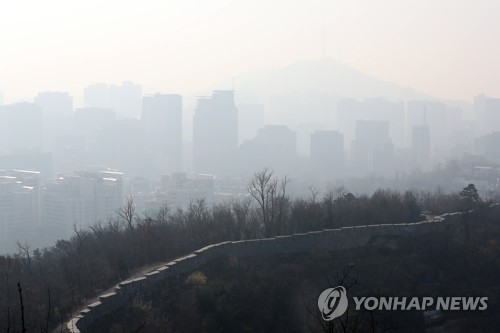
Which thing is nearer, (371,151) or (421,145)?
(371,151)

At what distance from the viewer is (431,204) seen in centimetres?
1445

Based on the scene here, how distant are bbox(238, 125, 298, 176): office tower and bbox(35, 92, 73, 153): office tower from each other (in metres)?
12.8

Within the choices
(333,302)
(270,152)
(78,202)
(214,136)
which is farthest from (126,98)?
(333,302)

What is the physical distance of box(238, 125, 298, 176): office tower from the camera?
159 feet

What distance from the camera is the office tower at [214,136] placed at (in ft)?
166

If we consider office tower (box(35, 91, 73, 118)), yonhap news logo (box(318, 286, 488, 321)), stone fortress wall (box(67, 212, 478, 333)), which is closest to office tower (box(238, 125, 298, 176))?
office tower (box(35, 91, 73, 118))

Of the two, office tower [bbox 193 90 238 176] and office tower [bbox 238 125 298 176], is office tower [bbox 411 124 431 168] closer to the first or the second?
office tower [bbox 238 125 298 176]

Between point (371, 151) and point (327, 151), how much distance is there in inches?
136

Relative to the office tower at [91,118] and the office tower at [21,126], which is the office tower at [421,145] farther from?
the office tower at [21,126]

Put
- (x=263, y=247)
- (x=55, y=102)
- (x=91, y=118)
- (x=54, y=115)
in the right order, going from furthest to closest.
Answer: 1. (x=55, y=102)
2. (x=54, y=115)
3. (x=91, y=118)
4. (x=263, y=247)

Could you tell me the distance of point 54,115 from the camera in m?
61.3

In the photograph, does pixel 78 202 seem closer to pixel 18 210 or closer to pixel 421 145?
pixel 18 210

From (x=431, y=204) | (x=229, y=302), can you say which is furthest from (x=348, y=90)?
(x=229, y=302)

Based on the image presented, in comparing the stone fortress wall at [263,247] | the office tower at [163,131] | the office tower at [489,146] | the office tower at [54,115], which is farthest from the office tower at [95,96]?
the stone fortress wall at [263,247]
